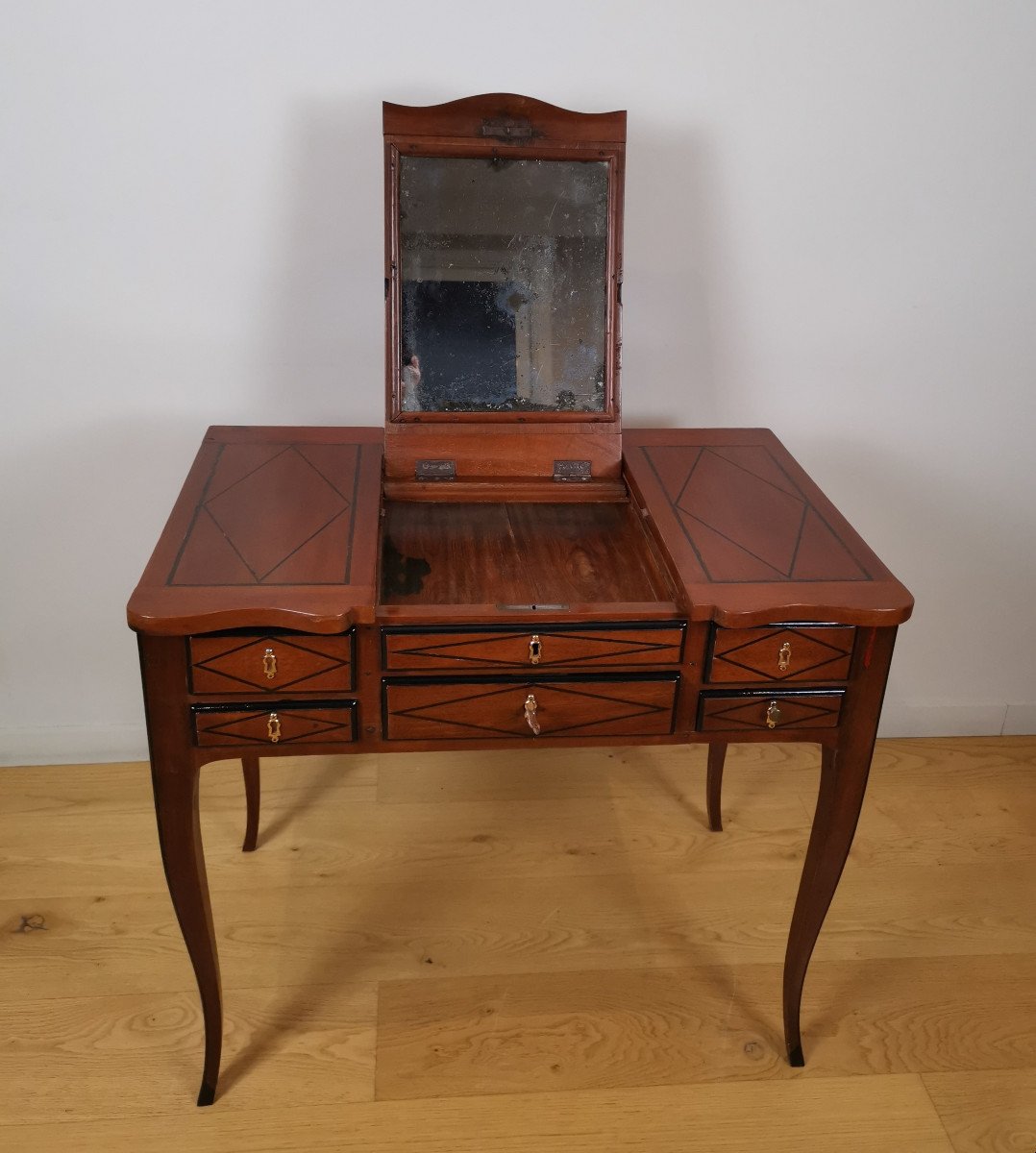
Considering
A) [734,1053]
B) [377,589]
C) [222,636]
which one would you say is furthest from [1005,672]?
[222,636]

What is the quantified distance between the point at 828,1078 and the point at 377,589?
1029 millimetres

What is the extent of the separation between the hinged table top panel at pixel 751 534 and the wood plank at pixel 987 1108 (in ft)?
2.62

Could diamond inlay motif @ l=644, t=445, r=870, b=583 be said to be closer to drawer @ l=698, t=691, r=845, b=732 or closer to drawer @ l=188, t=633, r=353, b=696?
drawer @ l=698, t=691, r=845, b=732

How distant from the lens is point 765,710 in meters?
1.45

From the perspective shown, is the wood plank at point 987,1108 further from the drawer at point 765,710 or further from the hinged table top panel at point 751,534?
the hinged table top panel at point 751,534

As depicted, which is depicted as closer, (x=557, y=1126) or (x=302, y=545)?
(x=302, y=545)

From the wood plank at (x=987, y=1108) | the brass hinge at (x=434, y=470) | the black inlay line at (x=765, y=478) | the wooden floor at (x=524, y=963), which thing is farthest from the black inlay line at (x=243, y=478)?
the wood plank at (x=987, y=1108)

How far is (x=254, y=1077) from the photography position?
1.66 m

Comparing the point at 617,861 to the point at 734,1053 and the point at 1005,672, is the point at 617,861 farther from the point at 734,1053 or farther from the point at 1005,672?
the point at 1005,672

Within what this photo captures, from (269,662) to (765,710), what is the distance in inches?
24.9

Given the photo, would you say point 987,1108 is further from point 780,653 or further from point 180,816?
point 180,816

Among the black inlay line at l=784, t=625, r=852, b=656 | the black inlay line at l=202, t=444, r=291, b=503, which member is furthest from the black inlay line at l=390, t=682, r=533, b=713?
the black inlay line at l=202, t=444, r=291, b=503

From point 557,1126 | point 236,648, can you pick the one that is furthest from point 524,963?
point 236,648

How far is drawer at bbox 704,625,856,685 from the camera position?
1.39 m
